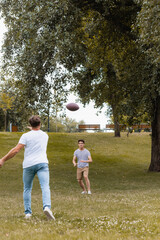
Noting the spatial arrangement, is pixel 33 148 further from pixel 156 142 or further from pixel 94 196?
pixel 156 142

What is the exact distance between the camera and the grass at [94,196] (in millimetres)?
5230

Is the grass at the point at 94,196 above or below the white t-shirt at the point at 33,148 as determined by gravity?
below

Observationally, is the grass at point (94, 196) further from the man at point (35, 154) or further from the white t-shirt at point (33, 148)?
the white t-shirt at point (33, 148)

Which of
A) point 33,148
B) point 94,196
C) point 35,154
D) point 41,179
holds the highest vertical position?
point 33,148

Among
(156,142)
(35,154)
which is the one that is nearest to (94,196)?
(35,154)

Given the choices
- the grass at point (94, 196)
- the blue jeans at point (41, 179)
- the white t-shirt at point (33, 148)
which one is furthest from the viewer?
the white t-shirt at point (33, 148)

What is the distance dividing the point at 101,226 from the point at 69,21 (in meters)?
11.5

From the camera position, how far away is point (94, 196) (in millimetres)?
12039

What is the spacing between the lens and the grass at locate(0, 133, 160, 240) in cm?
523

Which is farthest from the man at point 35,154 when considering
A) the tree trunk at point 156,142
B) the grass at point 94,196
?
the tree trunk at point 156,142

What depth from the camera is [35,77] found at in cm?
1587

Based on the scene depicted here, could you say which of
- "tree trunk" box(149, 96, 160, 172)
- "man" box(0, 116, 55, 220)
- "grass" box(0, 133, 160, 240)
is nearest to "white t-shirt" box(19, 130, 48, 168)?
"man" box(0, 116, 55, 220)

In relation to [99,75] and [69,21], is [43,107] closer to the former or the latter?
[69,21]

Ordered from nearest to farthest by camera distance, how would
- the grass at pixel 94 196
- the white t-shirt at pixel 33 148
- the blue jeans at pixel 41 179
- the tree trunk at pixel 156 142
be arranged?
the grass at pixel 94 196 < the blue jeans at pixel 41 179 < the white t-shirt at pixel 33 148 < the tree trunk at pixel 156 142
